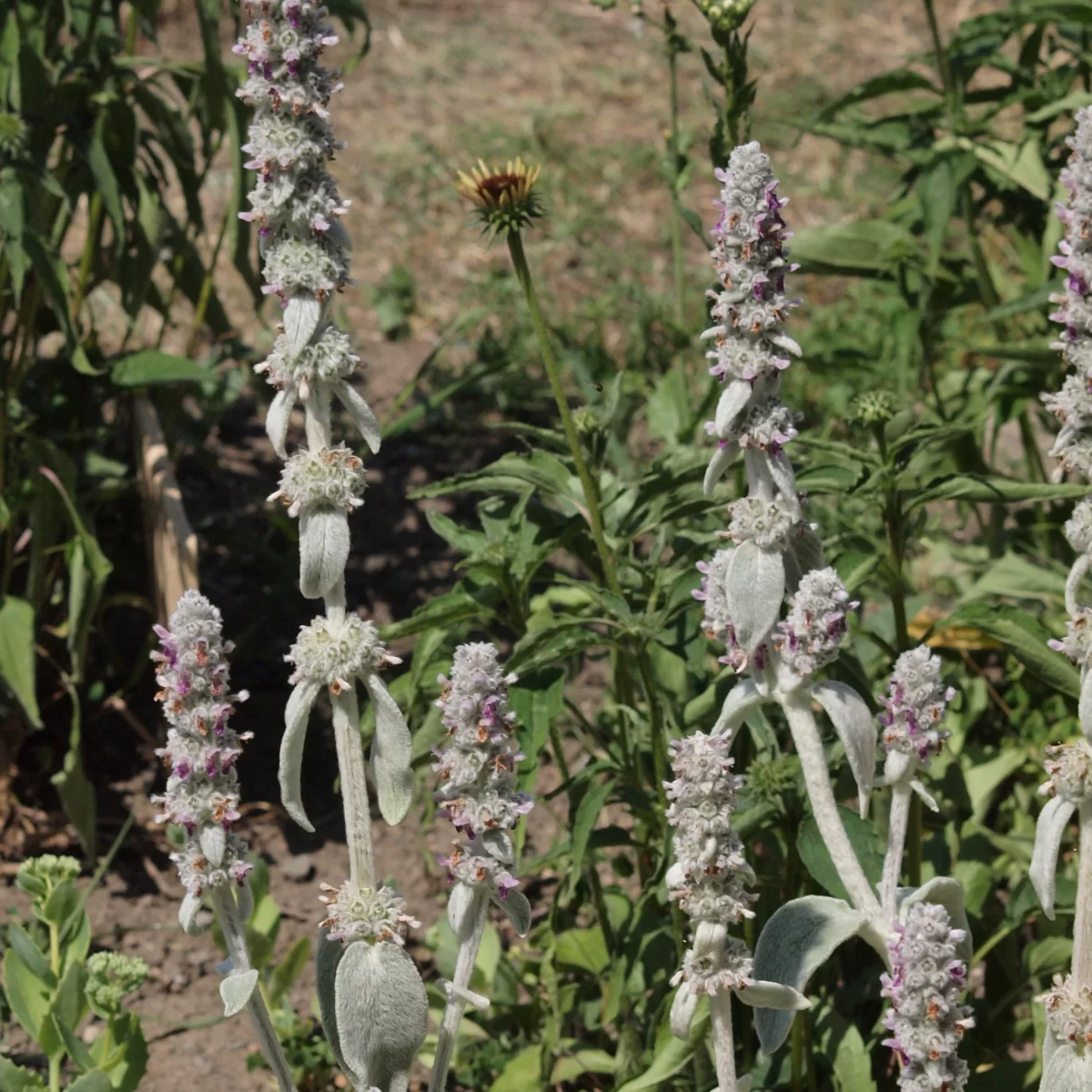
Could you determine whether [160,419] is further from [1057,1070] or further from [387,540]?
[1057,1070]

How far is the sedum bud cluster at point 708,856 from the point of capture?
1.74m

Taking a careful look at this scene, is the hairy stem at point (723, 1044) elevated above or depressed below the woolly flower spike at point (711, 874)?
below

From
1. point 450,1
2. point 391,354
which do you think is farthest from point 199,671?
point 450,1

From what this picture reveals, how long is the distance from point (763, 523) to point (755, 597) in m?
0.09

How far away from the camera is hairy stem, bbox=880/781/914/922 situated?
2.01m

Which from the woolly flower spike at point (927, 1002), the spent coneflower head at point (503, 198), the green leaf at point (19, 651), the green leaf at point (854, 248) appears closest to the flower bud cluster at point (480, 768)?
the woolly flower spike at point (927, 1002)

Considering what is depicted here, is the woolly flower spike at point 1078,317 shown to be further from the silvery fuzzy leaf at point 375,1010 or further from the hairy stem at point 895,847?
the silvery fuzzy leaf at point 375,1010

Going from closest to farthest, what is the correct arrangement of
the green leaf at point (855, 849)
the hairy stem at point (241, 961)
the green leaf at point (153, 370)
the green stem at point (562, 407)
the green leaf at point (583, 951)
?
1. the hairy stem at point (241, 961)
2. the green leaf at point (855, 849)
3. the green stem at point (562, 407)
4. the green leaf at point (583, 951)
5. the green leaf at point (153, 370)

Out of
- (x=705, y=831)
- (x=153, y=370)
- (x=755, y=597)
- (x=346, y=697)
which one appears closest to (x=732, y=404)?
(x=755, y=597)

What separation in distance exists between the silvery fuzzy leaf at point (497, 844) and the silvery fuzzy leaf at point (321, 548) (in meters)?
0.35

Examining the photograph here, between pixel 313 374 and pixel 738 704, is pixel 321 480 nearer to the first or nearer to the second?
pixel 313 374

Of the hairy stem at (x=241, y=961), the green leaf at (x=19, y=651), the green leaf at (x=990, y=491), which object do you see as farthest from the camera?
the green leaf at (x=19, y=651)

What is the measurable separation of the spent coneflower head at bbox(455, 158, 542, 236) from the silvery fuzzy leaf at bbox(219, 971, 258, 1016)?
3.82ft

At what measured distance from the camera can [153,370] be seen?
3.58m
